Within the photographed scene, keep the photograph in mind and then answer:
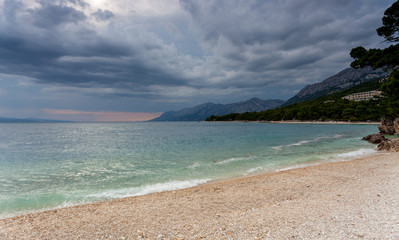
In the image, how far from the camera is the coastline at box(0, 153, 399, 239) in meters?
5.11

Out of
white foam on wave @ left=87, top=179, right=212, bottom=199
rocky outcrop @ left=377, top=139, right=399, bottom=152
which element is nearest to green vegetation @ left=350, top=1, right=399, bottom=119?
rocky outcrop @ left=377, top=139, right=399, bottom=152

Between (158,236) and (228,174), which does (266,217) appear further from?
(228,174)

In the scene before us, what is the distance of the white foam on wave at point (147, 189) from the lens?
409 inches

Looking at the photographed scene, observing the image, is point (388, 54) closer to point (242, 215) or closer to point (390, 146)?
point (390, 146)

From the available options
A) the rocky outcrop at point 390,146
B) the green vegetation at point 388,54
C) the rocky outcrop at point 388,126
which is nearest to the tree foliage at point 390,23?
the green vegetation at point 388,54

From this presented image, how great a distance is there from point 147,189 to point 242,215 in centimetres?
672

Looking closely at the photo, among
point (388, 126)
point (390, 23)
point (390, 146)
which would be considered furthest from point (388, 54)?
point (388, 126)

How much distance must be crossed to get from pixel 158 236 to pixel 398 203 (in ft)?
25.9

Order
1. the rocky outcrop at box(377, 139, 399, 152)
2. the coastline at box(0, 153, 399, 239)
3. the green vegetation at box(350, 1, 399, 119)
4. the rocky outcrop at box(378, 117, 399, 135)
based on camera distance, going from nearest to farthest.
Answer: the coastline at box(0, 153, 399, 239)
the rocky outcrop at box(377, 139, 399, 152)
the green vegetation at box(350, 1, 399, 119)
the rocky outcrop at box(378, 117, 399, 135)

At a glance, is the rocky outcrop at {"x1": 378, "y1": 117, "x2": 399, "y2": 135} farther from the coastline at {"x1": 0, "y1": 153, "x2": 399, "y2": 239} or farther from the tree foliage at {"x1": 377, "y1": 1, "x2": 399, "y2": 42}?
the coastline at {"x1": 0, "y1": 153, "x2": 399, "y2": 239}

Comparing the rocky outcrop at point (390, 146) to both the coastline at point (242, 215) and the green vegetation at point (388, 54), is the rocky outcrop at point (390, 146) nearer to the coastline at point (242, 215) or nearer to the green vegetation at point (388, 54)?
the green vegetation at point (388, 54)

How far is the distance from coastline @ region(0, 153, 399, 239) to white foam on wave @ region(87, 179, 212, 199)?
4.41 feet

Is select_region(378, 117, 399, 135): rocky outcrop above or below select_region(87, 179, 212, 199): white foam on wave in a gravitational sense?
above

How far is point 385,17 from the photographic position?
25.2 meters
